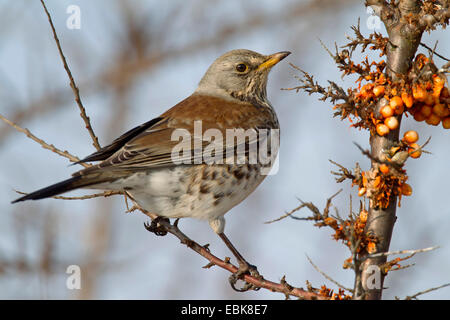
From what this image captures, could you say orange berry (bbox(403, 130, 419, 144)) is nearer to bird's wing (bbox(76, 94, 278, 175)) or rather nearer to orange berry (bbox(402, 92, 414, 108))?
orange berry (bbox(402, 92, 414, 108))

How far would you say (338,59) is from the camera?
3.10 meters

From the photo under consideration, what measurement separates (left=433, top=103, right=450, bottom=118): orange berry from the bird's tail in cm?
236

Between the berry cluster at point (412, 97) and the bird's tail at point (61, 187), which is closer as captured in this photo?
the berry cluster at point (412, 97)

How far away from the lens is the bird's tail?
3551 millimetres

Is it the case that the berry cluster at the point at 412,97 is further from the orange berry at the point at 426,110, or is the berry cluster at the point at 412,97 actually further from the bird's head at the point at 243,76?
the bird's head at the point at 243,76

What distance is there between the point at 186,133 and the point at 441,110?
2.32 meters

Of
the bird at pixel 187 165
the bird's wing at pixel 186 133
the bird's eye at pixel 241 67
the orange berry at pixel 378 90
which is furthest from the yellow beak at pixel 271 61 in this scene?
the orange berry at pixel 378 90

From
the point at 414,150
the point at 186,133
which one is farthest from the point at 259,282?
the point at 186,133

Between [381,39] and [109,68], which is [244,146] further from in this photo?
[109,68]

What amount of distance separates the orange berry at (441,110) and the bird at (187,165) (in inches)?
71.6

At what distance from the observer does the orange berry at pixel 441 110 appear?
309 cm

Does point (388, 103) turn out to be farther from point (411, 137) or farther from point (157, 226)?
point (157, 226)

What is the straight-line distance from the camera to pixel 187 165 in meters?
4.53

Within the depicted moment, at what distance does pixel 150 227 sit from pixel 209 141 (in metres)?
0.94
